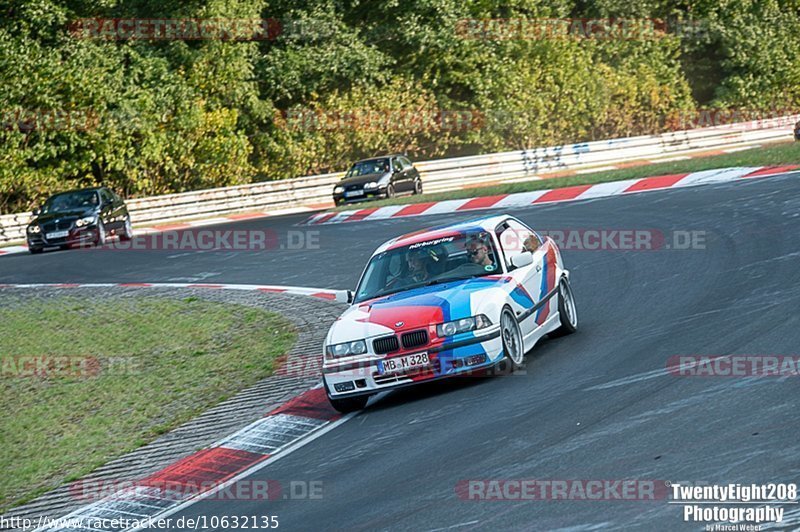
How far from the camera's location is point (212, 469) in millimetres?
8570

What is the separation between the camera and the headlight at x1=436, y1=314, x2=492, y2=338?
31.5ft

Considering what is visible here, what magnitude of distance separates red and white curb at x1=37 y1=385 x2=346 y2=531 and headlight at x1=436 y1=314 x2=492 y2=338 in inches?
43.2

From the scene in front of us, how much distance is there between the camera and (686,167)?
26109 mm

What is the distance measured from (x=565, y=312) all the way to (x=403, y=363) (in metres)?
2.50

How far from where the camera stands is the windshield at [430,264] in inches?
423

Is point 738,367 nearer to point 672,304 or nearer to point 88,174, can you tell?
point 672,304

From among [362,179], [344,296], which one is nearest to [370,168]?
[362,179]

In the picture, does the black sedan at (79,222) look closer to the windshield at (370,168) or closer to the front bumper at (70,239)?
the front bumper at (70,239)

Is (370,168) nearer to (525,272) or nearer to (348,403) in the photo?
(525,272)

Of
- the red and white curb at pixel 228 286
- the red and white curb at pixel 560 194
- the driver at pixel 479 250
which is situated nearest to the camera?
the driver at pixel 479 250

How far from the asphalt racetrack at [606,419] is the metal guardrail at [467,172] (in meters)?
24.7

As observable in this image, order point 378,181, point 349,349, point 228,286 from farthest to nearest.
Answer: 1. point 378,181
2. point 228,286
3. point 349,349

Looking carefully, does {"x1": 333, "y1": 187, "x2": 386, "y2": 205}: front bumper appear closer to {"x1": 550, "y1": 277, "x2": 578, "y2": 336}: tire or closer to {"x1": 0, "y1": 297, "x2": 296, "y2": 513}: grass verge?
{"x1": 0, "y1": 297, "x2": 296, "y2": 513}: grass verge

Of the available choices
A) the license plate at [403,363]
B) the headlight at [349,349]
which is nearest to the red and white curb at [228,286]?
the headlight at [349,349]
